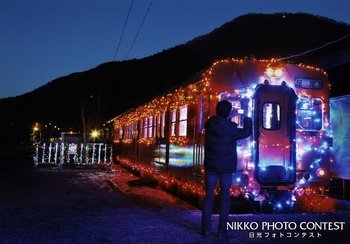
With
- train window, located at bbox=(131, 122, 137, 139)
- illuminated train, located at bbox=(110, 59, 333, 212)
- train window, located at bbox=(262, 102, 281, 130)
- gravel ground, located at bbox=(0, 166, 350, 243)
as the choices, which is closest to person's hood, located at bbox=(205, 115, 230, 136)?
gravel ground, located at bbox=(0, 166, 350, 243)

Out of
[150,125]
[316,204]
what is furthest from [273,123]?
[150,125]

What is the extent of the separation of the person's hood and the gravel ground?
1.46 meters

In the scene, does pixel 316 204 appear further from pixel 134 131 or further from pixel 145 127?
pixel 134 131

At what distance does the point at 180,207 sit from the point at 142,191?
3.34 m

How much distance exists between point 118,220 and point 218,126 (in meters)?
2.62

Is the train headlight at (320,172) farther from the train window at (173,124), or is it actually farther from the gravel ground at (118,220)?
the train window at (173,124)

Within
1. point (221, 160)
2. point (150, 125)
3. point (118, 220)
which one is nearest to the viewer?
point (221, 160)

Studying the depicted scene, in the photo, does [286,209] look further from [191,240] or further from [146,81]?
[146,81]

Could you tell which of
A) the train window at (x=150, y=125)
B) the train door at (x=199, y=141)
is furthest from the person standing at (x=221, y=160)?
the train window at (x=150, y=125)

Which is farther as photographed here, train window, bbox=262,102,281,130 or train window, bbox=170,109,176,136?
train window, bbox=170,109,176,136

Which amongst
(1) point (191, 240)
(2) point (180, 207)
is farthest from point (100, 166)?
(1) point (191, 240)

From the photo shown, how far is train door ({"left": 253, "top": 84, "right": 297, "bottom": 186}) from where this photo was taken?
8.20 m

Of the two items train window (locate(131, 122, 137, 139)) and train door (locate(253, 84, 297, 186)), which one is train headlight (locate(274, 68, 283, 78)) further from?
train window (locate(131, 122, 137, 139))

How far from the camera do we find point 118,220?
7723mm
